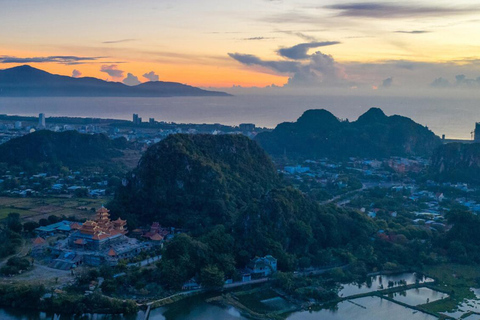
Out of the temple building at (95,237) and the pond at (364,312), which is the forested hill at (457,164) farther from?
the temple building at (95,237)

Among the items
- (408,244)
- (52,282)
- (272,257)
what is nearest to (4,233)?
(52,282)

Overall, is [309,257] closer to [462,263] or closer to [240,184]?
[462,263]

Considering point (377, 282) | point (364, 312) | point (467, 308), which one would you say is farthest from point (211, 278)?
point (467, 308)

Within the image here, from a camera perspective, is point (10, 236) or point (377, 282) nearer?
point (377, 282)

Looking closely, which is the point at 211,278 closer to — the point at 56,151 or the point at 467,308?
the point at 467,308

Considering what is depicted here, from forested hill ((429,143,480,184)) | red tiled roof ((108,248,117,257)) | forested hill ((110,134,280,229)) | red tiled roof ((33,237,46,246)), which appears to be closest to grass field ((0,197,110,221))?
forested hill ((110,134,280,229))

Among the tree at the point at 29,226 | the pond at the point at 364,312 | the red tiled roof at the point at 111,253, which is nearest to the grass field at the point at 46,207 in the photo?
the tree at the point at 29,226
